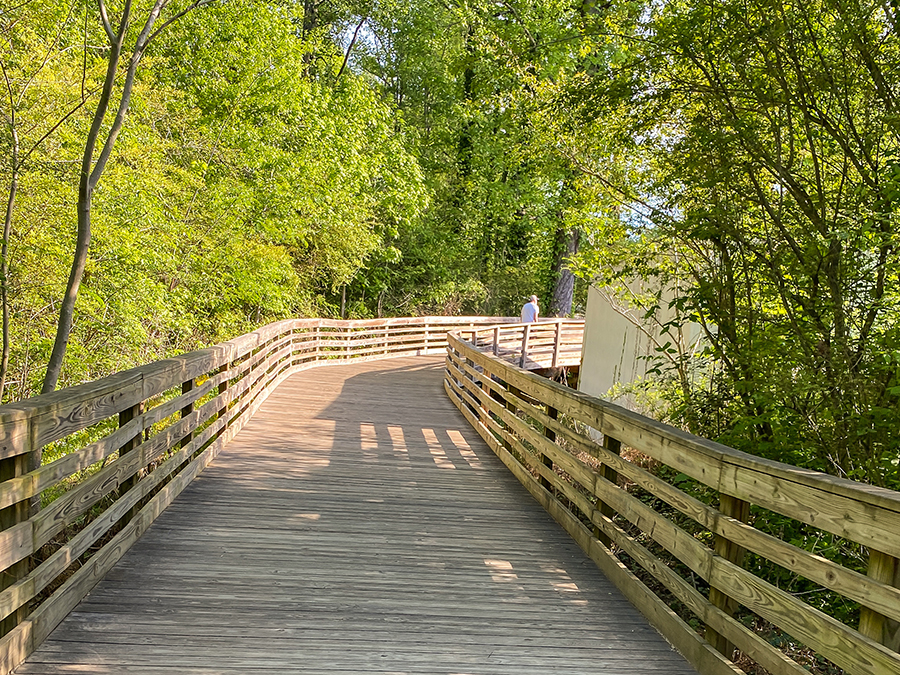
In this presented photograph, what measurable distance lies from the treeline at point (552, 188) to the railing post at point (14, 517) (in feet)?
11.7

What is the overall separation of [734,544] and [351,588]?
192 cm

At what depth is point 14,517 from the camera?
2863mm

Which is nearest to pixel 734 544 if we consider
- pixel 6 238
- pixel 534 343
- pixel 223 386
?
pixel 223 386

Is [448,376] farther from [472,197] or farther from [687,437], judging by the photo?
[472,197]

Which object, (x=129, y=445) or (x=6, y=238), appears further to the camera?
(x=6, y=238)

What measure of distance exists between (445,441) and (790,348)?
4.94 meters

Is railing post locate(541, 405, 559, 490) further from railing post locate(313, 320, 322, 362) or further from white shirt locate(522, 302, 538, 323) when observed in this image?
white shirt locate(522, 302, 538, 323)

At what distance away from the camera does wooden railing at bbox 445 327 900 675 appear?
2.41m

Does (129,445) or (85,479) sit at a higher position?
(129,445)

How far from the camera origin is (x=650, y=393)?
9914mm

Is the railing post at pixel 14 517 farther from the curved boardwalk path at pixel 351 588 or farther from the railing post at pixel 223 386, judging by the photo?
the railing post at pixel 223 386

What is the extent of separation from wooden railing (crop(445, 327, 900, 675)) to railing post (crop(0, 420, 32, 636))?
9.09 ft

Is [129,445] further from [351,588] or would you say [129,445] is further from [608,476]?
[608,476]

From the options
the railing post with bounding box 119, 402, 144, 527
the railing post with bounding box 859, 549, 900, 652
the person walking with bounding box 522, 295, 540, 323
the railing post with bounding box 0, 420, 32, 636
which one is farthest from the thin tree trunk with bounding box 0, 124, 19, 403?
the person walking with bounding box 522, 295, 540, 323
